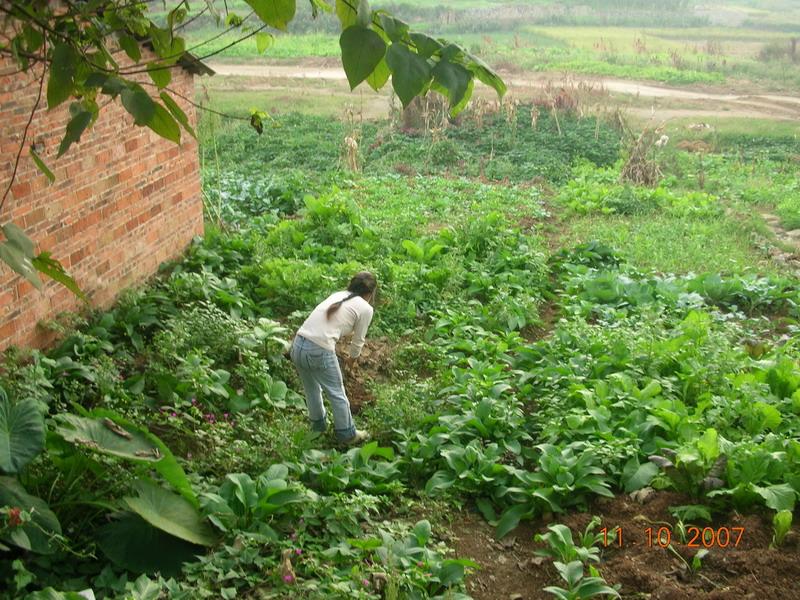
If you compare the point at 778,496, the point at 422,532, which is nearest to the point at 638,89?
the point at 778,496

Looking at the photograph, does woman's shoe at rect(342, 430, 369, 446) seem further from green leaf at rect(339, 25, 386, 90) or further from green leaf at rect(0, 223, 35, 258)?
green leaf at rect(339, 25, 386, 90)

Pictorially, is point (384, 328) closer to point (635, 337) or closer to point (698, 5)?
point (635, 337)

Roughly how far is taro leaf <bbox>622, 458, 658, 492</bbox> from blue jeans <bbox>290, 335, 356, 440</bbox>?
2067 mm

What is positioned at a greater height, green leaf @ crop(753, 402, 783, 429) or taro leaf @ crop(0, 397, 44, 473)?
taro leaf @ crop(0, 397, 44, 473)

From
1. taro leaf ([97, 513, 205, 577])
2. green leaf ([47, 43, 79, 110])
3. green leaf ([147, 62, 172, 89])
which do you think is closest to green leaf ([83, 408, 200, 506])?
taro leaf ([97, 513, 205, 577])

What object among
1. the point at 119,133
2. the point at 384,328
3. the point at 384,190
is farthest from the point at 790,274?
the point at 119,133

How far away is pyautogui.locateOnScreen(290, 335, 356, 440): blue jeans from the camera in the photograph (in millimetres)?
6383

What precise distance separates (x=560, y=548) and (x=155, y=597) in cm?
224

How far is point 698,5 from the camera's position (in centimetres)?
4641

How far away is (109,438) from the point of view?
507 centimetres

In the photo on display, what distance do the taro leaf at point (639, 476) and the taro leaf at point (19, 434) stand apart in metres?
3.55

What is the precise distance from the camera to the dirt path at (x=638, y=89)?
24.2 metres

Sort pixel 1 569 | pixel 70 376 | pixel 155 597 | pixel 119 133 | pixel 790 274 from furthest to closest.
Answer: pixel 790 274 → pixel 119 133 → pixel 70 376 → pixel 1 569 → pixel 155 597

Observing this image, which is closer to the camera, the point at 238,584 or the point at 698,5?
the point at 238,584
